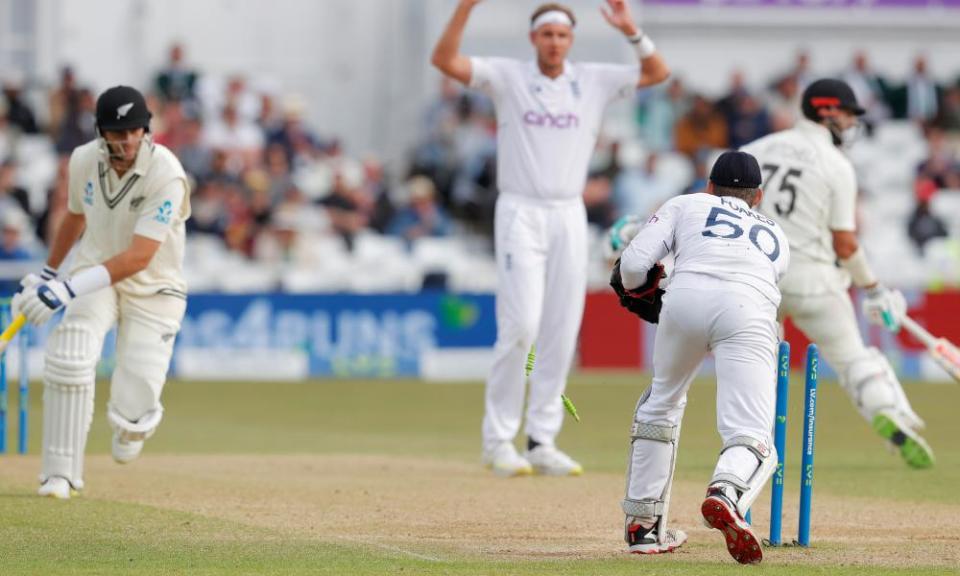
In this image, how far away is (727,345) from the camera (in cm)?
680

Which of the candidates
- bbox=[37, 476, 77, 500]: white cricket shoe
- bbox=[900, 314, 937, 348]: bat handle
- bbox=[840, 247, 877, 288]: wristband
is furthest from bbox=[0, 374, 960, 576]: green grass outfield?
bbox=[840, 247, 877, 288]: wristband

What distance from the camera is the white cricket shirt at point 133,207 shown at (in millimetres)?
8672

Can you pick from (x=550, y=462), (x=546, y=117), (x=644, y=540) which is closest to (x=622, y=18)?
(x=546, y=117)

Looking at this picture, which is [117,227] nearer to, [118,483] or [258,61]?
[118,483]

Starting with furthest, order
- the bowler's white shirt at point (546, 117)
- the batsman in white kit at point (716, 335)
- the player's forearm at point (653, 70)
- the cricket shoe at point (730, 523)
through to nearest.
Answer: the player's forearm at point (653, 70)
the bowler's white shirt at point (546, 117)
the batsman in white kit at point (716, 335)
the cricket shoe at point (730, 523)

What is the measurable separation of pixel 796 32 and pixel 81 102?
9.99 meters

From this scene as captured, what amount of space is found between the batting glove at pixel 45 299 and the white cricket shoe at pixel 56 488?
32.4 inches

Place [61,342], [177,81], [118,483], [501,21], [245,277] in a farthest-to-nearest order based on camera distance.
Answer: [501,21] < [177,81] < [245,277] < [118,483] < [61,342]

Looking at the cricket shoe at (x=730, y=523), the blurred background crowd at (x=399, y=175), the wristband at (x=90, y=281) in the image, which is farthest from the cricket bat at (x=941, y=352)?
the blurred background crowd at (x=399, y=175)

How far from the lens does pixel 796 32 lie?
80.0ft

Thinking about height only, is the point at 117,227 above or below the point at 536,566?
above

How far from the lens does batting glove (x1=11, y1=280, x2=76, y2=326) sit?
8.34 m

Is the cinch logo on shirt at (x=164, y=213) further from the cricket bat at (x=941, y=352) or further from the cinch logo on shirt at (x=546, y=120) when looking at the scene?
the cricket bat at (x=941, y=352)

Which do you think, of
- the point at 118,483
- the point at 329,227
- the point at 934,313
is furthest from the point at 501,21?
the point at 118,483
